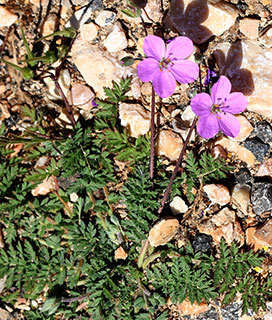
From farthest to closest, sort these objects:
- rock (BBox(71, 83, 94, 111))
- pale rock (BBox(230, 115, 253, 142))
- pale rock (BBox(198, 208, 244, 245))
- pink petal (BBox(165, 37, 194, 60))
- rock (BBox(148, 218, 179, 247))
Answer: rock (BBox(71, 83, 94, 111)) < pale rock (BBox(230, 115, 253, 142)) < pale rock (BBox(198, 208, 244, 245)) < rock (BBox(148, 218, 179, 247)) < pink petal (BBox(165, 37, 194, 60))

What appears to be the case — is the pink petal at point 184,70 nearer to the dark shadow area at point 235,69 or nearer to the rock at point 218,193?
the dark shadow area at point 235,69

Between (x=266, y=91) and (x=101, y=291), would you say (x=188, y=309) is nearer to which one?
(x=101, y=291)

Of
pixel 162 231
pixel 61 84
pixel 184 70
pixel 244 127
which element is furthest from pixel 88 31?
pixel 162 231

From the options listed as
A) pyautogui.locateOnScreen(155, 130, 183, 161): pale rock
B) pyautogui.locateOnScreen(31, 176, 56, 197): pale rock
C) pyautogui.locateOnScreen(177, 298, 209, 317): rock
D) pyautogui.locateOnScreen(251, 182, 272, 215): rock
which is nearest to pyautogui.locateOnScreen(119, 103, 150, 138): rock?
pyautogui.locateOnScreen(155, 130, 183, 161): pale rock

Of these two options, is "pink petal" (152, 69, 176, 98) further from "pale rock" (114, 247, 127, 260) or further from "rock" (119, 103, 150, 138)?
"pale rock" (114, 247, 127, 260)

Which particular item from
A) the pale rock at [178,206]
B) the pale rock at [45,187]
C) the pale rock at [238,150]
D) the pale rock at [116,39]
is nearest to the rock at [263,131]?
the pale rock at [238,150]
